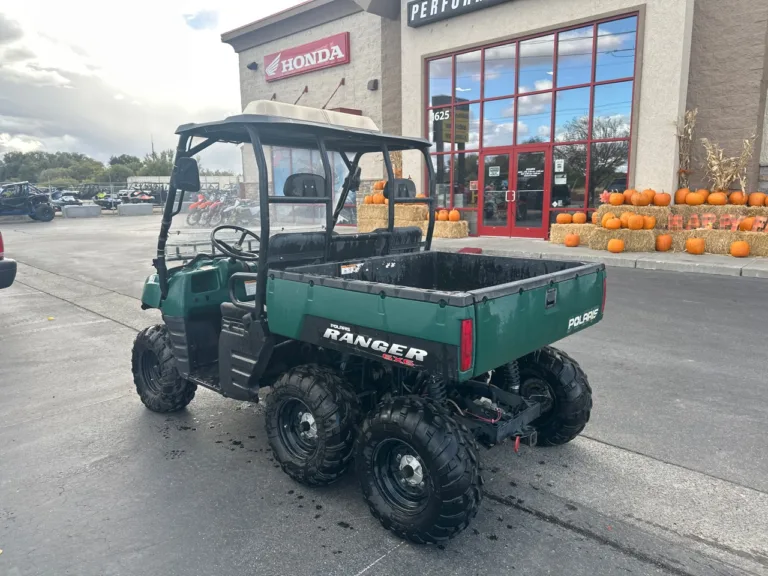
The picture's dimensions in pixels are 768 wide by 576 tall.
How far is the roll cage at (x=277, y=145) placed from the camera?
3.42 m

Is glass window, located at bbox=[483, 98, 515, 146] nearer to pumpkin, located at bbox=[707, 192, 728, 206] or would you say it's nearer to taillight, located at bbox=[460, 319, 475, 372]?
pumpkin, located at bbox=[707, 192, 728, 206]

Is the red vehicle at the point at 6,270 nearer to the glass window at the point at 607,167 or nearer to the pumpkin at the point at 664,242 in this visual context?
the pumpkin at the point at 664,242

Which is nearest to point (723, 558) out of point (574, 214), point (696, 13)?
point (574, 214)

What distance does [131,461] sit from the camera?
150 inches

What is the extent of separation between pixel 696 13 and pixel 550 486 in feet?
45.4

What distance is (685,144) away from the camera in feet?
43.5

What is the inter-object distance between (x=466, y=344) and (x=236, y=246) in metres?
2.57

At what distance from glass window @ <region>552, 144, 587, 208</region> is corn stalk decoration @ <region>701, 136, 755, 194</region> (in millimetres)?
2958

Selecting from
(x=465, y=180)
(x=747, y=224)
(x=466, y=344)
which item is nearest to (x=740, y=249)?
(x=747, y=224)

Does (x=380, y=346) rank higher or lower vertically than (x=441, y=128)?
lower

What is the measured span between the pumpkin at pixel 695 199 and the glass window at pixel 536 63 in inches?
194

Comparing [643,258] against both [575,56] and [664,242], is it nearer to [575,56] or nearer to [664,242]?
[664,242]


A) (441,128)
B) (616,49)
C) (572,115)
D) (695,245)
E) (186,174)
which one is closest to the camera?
(186,174)

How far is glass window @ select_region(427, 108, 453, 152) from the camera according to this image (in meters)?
17.8
